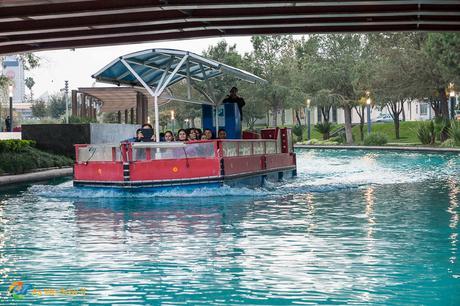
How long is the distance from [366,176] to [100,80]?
34.6ft

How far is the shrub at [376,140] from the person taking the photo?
Result: 6366cm

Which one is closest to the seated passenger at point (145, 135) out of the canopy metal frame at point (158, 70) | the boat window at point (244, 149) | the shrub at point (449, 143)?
the canopy metal frame at point (158, 70)

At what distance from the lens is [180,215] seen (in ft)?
54.5

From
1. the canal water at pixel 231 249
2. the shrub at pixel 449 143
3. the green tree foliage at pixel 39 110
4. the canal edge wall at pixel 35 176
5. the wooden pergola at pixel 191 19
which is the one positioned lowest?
the canal water at pixel 231 249

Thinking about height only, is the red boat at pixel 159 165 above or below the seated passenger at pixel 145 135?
below

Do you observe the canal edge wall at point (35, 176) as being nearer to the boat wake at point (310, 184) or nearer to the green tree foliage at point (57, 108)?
the boat wake at point (310, 184)

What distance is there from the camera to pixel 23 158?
32.5m

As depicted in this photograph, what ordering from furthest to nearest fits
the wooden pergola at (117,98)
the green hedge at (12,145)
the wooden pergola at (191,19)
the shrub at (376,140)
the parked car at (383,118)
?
the parked car at (383,118) < the shrub at (376,140) < the wooden pergola at (117,98) < the green hedge at (12,145) < the wooden pergola at (191,19)

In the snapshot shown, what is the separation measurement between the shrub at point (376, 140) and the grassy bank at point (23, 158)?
108 ft

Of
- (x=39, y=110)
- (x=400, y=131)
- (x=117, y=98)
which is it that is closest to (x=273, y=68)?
A: (x=400, y=131)

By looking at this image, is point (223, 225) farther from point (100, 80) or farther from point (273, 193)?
point (100, 80)

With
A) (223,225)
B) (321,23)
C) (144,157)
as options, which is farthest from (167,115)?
(223,225)

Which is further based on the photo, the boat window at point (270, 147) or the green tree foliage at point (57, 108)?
the green tree foliage at point (57, 108)

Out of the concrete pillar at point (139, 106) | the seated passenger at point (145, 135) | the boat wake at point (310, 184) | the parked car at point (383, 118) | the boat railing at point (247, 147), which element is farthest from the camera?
the parked car at point (383, 118)
